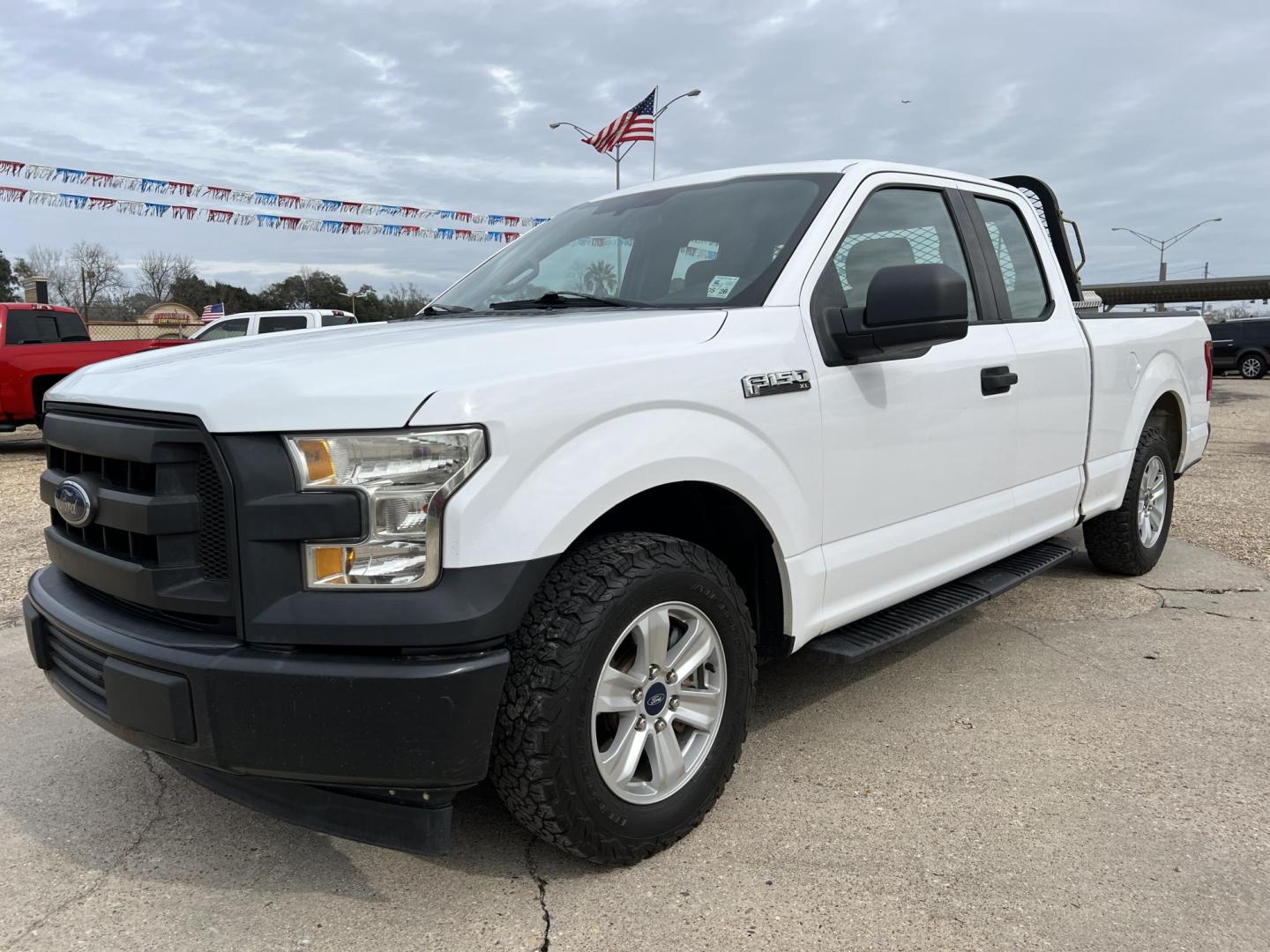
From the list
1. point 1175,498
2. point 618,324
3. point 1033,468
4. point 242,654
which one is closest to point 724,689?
point 618,324

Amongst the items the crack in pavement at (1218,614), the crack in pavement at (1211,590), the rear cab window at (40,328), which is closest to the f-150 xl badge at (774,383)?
the crack in pavement at (1218,614)

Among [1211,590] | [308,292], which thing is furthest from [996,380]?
[308,292]

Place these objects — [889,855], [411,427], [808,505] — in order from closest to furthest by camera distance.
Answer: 1. [411,427]
2. [889,855]
3. [808,505]

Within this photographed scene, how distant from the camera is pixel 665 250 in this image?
3.25 metres

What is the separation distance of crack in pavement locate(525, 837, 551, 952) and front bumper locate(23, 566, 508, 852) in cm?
41

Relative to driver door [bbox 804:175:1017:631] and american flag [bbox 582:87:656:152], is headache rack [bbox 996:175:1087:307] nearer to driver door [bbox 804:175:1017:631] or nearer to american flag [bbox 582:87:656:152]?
driver door [bbox 804:175:1017:631]

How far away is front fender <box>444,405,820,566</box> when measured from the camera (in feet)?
6.46

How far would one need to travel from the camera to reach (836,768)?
2932 millimetres

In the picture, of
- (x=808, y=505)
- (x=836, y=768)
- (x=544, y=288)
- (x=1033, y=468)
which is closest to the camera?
(x=808, y=505)

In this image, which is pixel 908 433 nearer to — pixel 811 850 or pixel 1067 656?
pixel 811 850

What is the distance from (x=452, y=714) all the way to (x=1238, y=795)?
91.5 inches

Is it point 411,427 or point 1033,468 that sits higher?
Result: point 411,427

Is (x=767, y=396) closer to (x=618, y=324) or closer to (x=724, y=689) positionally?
(x=618, y=324)

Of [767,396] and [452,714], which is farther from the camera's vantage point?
[767,396]
